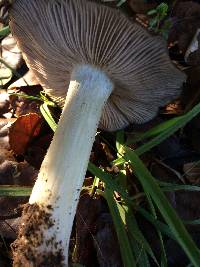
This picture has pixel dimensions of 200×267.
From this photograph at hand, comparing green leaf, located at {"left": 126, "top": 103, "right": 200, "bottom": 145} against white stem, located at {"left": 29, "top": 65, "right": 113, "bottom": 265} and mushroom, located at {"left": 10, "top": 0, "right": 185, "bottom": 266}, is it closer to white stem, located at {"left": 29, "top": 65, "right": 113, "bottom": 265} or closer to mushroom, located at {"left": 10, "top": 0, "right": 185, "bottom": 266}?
mushroom, located at {"left": 10, "top": 0, "right": 185, "bottom": 266}

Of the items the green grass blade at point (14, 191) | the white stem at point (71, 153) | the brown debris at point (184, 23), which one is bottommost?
the green grass blade at point (14, 191)

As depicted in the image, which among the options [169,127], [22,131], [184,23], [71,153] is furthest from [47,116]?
[184,23]

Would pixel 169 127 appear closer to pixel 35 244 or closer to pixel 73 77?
pixel 73 77

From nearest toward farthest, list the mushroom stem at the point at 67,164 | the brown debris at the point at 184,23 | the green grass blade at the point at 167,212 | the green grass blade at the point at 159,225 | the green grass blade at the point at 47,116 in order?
the green grass blade at the point at 167,212 < the mushroom stem at the point at 67,164 < the green grass blade at the point at 159,225 < the green grass blade at the point at 47,116 < the brown debris at the point at 184,23

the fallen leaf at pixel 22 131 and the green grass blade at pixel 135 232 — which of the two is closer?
the green grass blade at pixel 135 232

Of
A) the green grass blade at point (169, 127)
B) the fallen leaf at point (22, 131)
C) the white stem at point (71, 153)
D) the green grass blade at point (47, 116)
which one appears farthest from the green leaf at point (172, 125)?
the fallen leaf at point (22, 131)

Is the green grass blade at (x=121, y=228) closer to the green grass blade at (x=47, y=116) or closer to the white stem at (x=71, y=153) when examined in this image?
the white stem at (x=71, y=153)

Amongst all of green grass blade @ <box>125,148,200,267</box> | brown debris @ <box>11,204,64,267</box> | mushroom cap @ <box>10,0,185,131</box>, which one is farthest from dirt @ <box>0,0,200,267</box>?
green grass blade @ <box>125,148,200,267</box>
